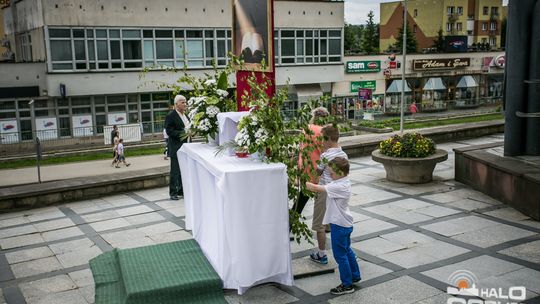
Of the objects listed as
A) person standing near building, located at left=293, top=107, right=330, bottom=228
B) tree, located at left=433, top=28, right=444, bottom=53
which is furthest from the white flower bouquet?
tree, located at left=433, top=28, right=444, bottom=53

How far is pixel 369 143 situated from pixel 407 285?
10109 millimetres

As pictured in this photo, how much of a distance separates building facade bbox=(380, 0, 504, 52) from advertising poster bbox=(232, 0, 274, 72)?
210 feet

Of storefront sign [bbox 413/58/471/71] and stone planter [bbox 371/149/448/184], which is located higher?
storefront sign [bbox 413/58/471/71]

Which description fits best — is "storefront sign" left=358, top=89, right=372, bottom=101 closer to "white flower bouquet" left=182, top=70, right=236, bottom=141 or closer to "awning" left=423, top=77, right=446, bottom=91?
"awning" left=423, top=77, right=446, bottom=91

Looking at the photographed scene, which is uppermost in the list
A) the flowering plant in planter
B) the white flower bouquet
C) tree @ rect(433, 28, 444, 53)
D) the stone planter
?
tree @ rect(433, 28, 444, 53)

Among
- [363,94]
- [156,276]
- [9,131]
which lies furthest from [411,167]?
[363,94]

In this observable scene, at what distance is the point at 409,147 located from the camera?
40.7 ft

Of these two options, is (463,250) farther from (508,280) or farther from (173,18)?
(173,18)

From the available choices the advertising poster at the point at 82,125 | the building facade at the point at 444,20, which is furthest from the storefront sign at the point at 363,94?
the building facade at the point at 444,20

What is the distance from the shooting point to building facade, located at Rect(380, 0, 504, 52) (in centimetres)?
6975

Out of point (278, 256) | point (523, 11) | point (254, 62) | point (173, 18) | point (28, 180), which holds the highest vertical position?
point (173, 18)

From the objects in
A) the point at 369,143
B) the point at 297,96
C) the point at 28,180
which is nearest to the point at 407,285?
the point at 369,143

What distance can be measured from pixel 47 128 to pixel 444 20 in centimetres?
5317

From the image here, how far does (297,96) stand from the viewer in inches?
1666
